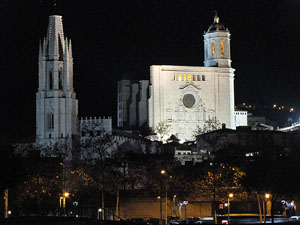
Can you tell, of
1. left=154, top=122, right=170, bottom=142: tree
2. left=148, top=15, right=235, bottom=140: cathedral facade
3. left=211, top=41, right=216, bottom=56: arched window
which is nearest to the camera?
left=154, top=122, right=170, bottom=142: tree

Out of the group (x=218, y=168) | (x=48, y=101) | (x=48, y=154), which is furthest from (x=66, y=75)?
(x=218, y=168)

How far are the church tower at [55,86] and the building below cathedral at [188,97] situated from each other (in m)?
23.0

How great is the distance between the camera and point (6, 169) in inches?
2216

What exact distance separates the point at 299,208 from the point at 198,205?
956cm

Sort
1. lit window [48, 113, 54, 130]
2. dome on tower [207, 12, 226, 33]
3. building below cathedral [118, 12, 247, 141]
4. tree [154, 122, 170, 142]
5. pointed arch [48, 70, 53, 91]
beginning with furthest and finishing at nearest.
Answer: dome on tower [207, 12, 226, 33] → building below cathedral [118, 12, 247, 141] → tree [154, 122, 170, 142] → pointed arch [48, 70, 53, 91] → lit window [48, 113, 54, 130]

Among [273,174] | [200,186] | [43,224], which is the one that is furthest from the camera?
[200,186]

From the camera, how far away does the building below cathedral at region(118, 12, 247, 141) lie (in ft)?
502

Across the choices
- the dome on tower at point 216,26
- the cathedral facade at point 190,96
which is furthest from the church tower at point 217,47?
the cathedral facade at point 190,96

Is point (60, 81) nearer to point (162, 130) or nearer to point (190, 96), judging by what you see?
point (162, 130)

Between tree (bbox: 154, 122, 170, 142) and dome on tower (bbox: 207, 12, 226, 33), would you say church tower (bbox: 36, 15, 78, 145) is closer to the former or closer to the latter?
tree (bbox: 154, 122, 170, 142)

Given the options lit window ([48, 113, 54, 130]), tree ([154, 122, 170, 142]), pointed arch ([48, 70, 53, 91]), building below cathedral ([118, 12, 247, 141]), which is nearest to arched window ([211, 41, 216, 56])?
building below cathedral ([118, 12, 247, 141])

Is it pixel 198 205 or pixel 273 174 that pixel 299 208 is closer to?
pixel 198 205

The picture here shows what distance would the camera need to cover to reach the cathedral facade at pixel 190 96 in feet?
502

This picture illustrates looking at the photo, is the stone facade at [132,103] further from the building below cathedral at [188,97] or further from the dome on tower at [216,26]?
the dome on tower at [216,26]
